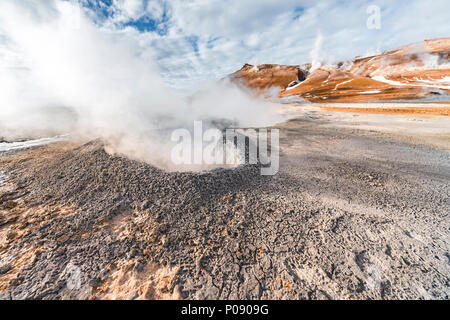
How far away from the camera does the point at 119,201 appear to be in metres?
3.49

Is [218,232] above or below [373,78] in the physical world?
below

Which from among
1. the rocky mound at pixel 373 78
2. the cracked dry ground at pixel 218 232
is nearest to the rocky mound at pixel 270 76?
the rocky mound at pixel 373 78

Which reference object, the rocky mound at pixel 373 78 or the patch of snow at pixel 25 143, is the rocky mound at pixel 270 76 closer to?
the rocky mound at pixel 373 78

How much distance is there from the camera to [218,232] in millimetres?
2947

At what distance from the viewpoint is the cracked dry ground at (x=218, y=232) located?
2.21 meters

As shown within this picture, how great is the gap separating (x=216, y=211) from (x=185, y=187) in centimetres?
90

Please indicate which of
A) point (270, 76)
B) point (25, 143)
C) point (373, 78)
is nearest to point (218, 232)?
point (25, 143)

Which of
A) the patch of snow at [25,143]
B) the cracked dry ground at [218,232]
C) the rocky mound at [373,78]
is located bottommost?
the cracked dry ground at [218,232]

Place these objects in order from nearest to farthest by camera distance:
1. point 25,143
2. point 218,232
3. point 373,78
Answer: point 218,232, point 25,143, point 373,78

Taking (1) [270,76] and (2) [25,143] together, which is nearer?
(2) [25,143]

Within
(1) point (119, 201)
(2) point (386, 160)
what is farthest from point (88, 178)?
(2) point (386, 160)

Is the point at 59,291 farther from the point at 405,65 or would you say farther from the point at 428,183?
the point at 405,65

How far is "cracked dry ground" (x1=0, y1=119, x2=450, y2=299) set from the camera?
2.21m

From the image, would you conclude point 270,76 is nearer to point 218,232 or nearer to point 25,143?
point 25,143
